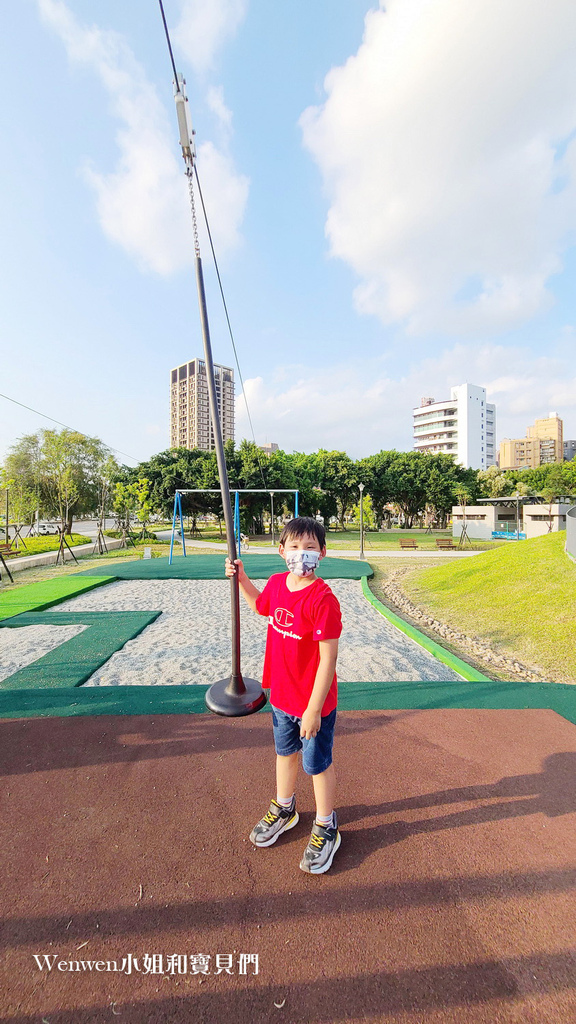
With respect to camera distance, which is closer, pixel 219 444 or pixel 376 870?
pixel 376 870

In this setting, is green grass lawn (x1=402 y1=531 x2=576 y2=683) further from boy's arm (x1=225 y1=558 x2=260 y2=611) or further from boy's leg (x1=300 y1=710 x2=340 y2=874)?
boy's arm (x1=225 y1=558 x2=260 y2=611)

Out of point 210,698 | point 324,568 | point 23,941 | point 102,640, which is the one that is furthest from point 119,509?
point 23,941

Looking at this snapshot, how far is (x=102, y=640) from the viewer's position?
620 centimetres

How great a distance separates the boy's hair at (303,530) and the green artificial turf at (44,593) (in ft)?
25.3

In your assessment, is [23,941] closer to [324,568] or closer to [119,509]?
[324,568]

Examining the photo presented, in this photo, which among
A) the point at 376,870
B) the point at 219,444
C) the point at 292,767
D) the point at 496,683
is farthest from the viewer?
the point at 496,683

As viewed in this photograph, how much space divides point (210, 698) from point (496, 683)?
9.70 feet

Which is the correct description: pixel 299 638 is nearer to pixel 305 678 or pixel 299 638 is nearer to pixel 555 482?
pixel 305 678

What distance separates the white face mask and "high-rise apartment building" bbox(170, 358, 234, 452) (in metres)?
108

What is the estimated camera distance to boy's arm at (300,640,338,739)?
1884 millimetres

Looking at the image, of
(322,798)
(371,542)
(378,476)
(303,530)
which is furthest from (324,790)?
(378,476)

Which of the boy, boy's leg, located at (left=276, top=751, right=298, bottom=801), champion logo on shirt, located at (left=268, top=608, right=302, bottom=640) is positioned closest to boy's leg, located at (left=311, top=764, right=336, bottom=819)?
the boy

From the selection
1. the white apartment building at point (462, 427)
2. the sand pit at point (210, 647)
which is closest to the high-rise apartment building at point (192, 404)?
the white apartment building at point (462, 427)

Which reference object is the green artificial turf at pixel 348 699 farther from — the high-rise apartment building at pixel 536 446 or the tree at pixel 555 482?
the high-rise apartment building at pixel 536 446
